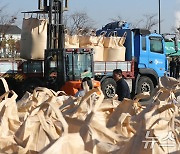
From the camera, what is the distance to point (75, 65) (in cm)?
1502

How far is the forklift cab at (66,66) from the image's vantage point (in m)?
14.8

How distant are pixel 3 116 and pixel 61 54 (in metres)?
13.1

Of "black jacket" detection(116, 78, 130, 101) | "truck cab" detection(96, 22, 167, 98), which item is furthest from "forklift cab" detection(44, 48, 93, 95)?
"black jacket" detection(116, 78, 130, 101)

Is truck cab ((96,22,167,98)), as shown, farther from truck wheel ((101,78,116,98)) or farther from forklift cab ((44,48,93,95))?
forklift cab ((44,48,93,95))

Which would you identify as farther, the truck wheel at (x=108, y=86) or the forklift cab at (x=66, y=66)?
the truck wheel at (x=108, y=86)

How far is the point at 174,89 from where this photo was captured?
2135 mm

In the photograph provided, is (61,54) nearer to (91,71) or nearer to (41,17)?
(91,71)

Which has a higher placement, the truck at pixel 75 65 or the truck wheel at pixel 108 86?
the truck at pixel 75 65

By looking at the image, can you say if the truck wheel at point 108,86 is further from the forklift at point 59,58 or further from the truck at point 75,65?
the forklift at point 59,58

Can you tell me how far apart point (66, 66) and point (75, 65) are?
0.94 feet

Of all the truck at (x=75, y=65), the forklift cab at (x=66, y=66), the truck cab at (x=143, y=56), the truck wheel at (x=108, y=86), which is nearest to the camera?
the forklift cab at (x=66, y=66)

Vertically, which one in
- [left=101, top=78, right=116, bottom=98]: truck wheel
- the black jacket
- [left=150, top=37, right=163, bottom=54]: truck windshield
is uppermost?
[left=150, top=37, right=163, bottom=54]: truck windshield

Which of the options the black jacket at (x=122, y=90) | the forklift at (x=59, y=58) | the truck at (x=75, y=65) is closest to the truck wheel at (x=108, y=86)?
the truck at (x=75, y=65)

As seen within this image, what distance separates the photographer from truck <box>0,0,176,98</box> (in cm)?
1495
